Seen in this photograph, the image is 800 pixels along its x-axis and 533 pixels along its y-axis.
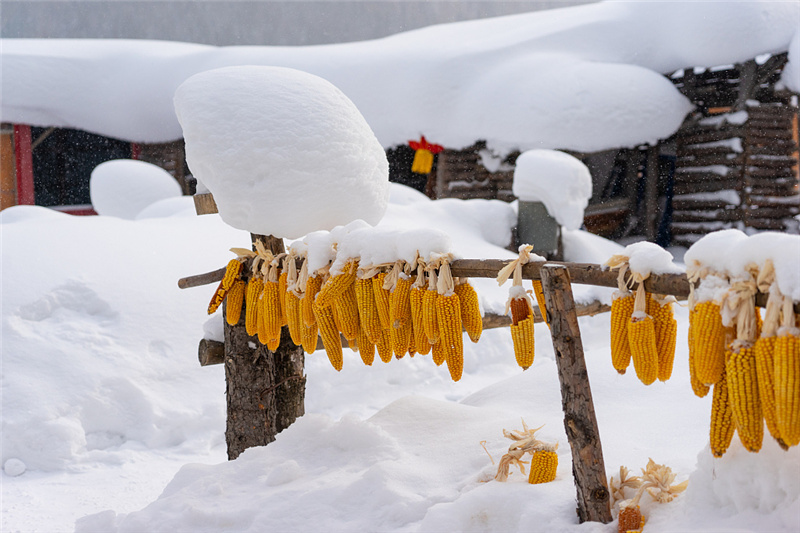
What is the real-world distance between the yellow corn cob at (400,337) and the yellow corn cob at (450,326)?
0.20 metres

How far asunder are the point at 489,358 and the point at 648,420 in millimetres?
3455

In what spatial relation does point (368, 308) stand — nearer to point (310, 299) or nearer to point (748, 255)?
point (310, 299)

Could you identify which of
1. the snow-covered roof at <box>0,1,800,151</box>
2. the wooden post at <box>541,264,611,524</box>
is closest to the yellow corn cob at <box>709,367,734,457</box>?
the wooden post at <box>541,264,611,524</box>

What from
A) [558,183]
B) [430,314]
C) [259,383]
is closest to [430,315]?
[430,314]

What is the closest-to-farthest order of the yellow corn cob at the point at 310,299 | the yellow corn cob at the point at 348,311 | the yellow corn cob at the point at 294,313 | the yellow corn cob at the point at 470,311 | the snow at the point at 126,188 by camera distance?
the yellow corn cob at the point at 470,311 → the yellow corn cob at the point at 348,311 → the yellow corn cob at the point at 310,299 → the yellow corn cob at the point at 294,313 → the snow at the point at 126,188

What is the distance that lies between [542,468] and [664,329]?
2.03 feet

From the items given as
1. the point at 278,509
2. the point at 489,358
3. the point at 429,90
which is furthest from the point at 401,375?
the point at 429,90

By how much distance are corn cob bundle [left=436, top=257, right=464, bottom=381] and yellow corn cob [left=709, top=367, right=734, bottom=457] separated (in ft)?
2.48

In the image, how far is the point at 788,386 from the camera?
1.49 m

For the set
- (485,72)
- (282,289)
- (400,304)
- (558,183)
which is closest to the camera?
(400,304)

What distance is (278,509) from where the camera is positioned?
89.4 inches

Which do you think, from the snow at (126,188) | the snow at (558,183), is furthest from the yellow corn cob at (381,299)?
the snow at (126,188)

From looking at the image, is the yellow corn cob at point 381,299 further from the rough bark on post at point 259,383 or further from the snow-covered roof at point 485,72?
the snow-covered roof at point 485,72

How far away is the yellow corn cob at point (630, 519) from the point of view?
184 cm
